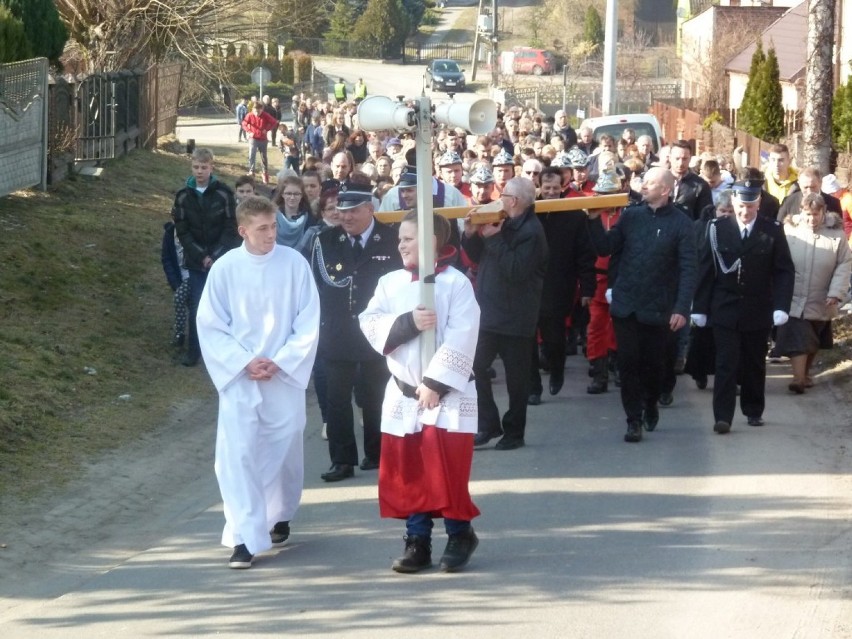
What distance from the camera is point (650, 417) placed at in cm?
1036

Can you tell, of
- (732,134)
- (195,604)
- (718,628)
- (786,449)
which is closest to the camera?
(718,628)

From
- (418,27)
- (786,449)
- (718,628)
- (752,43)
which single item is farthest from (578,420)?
(418,27)

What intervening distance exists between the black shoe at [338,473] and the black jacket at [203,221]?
147 inches

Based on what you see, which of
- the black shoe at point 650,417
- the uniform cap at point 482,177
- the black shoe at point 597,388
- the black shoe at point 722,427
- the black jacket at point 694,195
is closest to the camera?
the black shoe at point 722,427

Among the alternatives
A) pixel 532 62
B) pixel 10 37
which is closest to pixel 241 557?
pixel 10 37

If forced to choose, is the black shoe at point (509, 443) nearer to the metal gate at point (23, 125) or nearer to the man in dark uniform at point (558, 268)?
the man in dark uniform at point (558, 268)

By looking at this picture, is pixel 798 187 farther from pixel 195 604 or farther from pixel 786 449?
pixel 195 604

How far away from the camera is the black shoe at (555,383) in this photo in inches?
461

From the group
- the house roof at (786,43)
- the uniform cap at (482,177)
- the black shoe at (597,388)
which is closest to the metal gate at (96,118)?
the uniform cap at (482,177)

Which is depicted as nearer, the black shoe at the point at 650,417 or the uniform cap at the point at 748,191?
the uniform cap at the point at 748,191

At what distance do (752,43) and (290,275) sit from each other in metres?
46.1

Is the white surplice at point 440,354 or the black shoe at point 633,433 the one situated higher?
the white surplice at point 440,354

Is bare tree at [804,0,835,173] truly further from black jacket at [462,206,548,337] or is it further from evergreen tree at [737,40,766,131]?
evergreen tree at [737,40,766,131]

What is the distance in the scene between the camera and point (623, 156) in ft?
61.3
